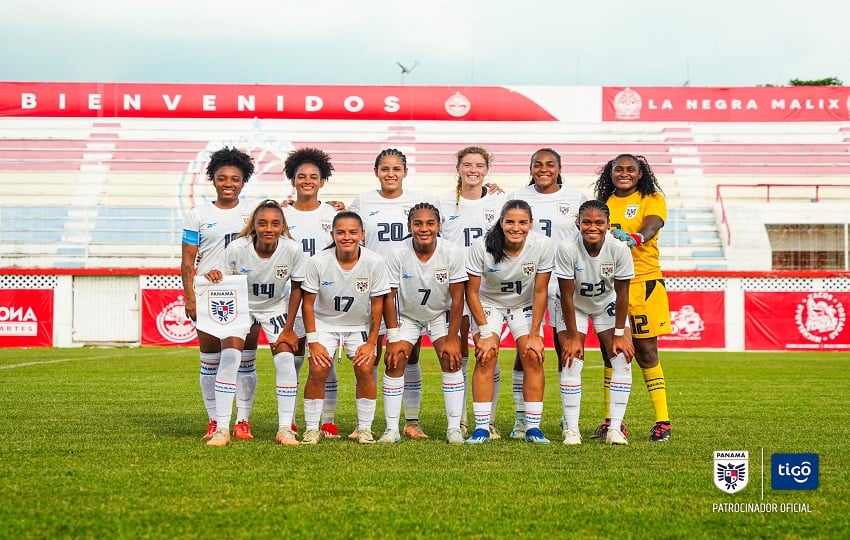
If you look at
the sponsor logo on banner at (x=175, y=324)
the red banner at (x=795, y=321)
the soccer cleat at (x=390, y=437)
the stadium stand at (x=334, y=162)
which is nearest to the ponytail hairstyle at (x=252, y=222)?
the soccer cleat at (x=390, y=437)

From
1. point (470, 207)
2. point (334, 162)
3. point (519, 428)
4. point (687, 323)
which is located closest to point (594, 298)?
point (519, 428)

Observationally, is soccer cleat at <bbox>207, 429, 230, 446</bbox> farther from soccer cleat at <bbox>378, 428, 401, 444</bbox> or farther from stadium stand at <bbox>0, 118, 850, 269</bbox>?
stadium stand at <bbox>0, 118, 850, 269</bbox>

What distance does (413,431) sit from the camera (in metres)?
7.38

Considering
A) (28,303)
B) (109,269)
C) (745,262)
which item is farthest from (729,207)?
(28,303)

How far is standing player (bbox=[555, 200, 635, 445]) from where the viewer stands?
6996 mm

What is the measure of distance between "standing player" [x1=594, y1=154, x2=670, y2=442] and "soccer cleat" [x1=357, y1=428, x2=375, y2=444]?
1.71 m

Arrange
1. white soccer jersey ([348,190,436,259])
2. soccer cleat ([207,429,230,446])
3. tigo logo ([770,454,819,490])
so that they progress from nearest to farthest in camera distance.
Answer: tigo logo ([770,454,819,490])
soccer cleat ([207,429,230,446])
white soccer jersey ([348,190,436,259])

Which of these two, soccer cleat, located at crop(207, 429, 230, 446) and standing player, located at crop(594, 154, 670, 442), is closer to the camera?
soccer cleat, located at crop(207, 429, 230, 446)

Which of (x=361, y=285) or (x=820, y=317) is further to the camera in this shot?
(x=820, y=317)

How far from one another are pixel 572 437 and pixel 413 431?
1.18 meters

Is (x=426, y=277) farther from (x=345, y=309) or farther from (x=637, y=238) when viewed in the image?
(x=637, y=238)

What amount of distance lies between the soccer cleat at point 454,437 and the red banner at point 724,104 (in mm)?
25967

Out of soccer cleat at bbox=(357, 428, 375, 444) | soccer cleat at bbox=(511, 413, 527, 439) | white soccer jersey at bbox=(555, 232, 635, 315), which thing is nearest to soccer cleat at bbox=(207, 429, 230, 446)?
soccer cleat at bbox=(357, 428, 375, 444)

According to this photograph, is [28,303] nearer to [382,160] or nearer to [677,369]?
[677,369]
